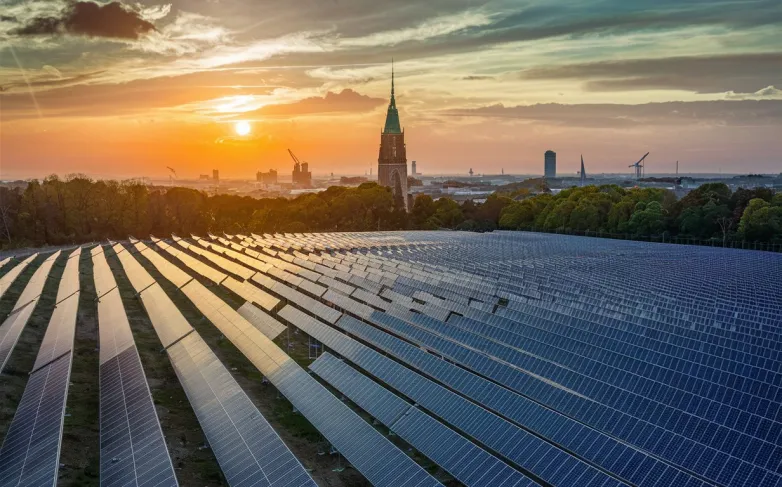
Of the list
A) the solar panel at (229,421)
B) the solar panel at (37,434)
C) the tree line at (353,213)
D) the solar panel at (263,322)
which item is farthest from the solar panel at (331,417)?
the tree line at (353,213)

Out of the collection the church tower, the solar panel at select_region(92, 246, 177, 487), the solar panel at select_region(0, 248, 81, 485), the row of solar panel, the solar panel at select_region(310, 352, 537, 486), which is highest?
the church tower

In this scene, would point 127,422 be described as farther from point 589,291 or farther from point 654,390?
point 589,291

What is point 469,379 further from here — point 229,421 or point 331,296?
point 331,296

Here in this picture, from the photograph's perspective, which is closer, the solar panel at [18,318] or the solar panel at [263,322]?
the solar panel at [18,318]

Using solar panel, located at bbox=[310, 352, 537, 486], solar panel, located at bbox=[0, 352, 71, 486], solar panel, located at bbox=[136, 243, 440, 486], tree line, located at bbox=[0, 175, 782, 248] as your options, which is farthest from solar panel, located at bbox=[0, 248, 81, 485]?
tree line, located at bbox=[0, 175, 782, 248]

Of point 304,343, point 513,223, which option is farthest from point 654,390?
point 513,223

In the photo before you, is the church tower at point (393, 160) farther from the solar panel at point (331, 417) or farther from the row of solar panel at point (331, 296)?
the solar panel at point (331, 417)

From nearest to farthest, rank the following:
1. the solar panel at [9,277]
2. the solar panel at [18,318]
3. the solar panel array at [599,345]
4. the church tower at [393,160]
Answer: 1. the solar panel array at [599,345]
2. the solar panel at [18,318]
3. the solar panel at [9,277]
4. the church tower at [393,160]

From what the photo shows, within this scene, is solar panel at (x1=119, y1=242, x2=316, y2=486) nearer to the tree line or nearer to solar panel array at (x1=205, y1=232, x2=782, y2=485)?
solar panel array at (x1=205, y1=232, x2=782, y2=485)

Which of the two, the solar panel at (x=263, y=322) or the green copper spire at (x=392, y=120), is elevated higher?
the green copper spire at (x=392, y=120)
